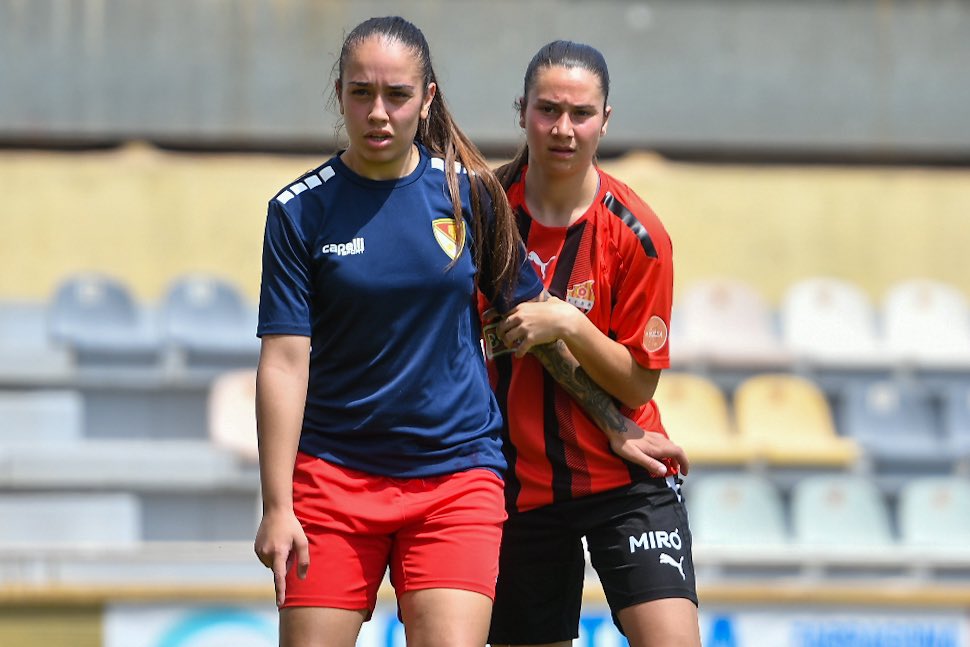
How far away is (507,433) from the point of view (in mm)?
2943

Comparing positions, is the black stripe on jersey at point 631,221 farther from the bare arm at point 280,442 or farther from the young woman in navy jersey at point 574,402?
the bare arm at point 280,442

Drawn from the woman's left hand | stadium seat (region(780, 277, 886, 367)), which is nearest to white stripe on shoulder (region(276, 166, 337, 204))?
the woman's left hand

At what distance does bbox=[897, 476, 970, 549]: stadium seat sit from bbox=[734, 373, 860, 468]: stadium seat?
45 cm

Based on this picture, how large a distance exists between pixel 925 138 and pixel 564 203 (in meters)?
6.99

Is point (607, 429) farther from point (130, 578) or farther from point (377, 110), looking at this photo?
point (130, 578)

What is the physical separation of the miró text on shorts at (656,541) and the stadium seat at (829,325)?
16.8 feet

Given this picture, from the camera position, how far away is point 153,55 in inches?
342

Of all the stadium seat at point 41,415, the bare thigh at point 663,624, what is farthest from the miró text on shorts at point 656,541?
the stadium seat at point 41,415

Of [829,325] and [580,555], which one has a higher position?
[829,325]

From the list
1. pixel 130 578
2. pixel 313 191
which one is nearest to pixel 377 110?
pixel 313 191

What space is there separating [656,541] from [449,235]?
0.85m

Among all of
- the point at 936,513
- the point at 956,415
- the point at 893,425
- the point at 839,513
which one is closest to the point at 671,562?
the point at 839,513

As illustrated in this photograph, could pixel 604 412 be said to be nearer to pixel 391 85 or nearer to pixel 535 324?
Answer: pixel 535 324

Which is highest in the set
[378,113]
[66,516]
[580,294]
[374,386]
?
[378,113]
